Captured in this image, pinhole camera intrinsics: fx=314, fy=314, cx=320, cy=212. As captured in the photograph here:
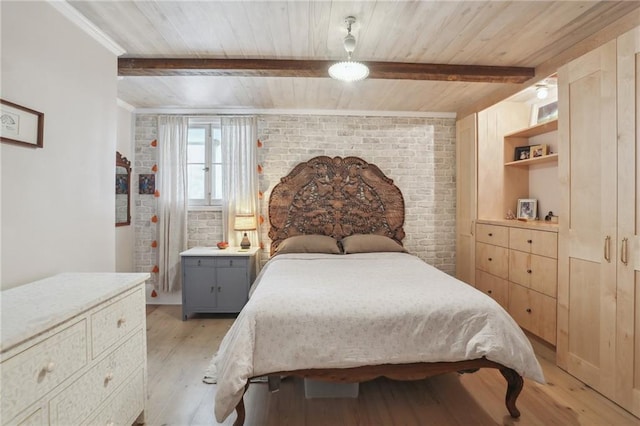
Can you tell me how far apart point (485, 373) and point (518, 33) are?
2.54m

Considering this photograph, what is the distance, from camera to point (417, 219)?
4.14m

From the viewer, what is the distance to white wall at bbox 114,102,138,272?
3706 millimetres

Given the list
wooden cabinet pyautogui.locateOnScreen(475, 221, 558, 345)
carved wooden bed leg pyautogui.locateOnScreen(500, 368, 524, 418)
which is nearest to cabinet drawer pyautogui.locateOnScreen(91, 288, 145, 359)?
carved wooden bed leg pyautogui.locateOnScreen(500, 368, 524, 418)

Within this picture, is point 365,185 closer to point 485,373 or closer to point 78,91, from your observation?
point 485,373

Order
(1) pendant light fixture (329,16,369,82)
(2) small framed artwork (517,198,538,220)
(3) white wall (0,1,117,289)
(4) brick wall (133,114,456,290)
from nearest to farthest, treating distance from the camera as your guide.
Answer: (3) white wall (0,1,117,289)
(1) pendant light fixture (329,16,369,82)
(2) small framed artwork (517,198,538,220)
(4) brick wall (133,114,456,290)

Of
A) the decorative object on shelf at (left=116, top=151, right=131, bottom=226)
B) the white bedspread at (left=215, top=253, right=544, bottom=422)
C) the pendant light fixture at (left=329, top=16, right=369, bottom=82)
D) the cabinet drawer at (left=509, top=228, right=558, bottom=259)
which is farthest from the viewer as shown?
the decorative object on shelf at (left=116, top=151, right=131, bottom=226)

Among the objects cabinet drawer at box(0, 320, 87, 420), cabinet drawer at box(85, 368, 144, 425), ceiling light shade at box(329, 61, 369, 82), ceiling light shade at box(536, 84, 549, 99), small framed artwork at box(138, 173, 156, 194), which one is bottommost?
cabinet drawer at box(85, 368, 144, 425)

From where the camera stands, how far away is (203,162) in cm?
401

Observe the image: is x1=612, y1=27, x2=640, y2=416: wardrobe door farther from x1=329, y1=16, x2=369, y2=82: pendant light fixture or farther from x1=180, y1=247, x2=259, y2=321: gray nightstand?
x1=180, y1=247, x2=259, y2=321: gray nightstand

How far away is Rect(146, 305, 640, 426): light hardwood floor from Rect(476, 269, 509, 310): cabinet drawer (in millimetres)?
763

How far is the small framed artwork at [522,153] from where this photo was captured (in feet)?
11.3

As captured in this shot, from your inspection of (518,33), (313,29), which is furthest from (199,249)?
(518,33)

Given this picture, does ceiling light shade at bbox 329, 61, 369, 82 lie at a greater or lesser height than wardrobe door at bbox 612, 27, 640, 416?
greater

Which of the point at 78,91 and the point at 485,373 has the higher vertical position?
the point at 78,91
